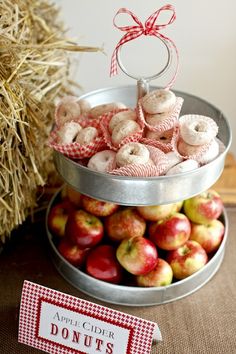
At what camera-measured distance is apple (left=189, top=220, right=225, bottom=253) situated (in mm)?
901

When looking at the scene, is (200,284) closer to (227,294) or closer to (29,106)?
(227,294)

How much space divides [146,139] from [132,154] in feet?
0.19

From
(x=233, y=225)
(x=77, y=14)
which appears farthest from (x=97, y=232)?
(x=77, y=14)

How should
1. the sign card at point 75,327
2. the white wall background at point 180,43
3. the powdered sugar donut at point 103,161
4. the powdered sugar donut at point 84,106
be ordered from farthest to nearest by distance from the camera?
the white wall background at point 180,43
the powdered sugar donut at point 84,106
the powdered sugar donut at point 103,161
the sign card at point 75,327

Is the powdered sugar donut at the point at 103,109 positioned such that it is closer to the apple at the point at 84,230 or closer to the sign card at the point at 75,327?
the apple at the point at 84,230

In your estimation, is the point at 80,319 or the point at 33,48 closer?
the point at 80,319

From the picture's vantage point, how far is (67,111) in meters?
0.88

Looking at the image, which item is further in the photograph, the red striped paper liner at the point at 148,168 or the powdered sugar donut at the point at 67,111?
the powdered sugar donut at the point at 67,111

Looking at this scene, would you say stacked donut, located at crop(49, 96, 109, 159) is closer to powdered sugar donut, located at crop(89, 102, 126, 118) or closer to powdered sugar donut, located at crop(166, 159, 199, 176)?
powdered sugar donut, located at crop(89, 102, 126, 118)

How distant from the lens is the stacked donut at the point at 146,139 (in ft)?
2.53

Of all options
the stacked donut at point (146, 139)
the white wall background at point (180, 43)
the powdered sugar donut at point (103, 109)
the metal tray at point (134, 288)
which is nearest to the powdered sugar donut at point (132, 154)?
the stacked donut at point (146, 139)

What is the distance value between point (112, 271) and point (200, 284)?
17cm

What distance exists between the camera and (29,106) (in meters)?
0.87

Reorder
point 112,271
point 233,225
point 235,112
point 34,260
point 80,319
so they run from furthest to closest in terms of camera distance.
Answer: point 235,112 < point 233,225 < point 34,260 < point 112,271 < point 80,319
